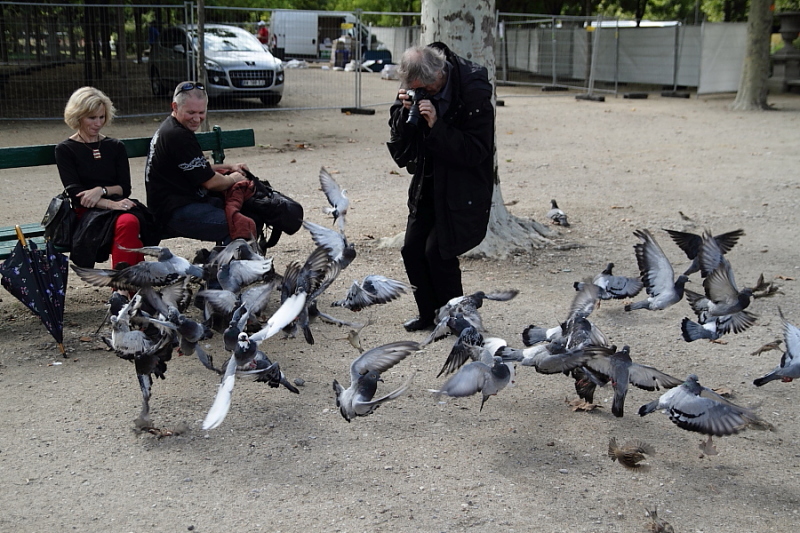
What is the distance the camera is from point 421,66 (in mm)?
4406

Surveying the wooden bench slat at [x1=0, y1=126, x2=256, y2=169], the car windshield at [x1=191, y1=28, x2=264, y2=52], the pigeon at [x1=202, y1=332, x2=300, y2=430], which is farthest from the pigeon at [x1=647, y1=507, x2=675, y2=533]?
the car windshield at [x1=191, y1=28, x2=264, y2=52]

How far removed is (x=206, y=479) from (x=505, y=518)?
4.46ft

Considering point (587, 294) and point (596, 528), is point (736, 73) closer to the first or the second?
point (587, 294)

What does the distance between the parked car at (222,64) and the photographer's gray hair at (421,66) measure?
10.3 metres

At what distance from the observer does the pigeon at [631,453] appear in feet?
11.6

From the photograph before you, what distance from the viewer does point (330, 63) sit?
2028cm

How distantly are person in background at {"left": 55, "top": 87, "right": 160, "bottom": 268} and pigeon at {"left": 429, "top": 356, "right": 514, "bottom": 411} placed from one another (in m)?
2.41

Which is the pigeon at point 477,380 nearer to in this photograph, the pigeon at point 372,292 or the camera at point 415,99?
the pigeon at point 372,292

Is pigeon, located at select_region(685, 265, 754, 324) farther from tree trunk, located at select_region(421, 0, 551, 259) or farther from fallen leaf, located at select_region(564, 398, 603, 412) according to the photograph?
tree trunk, located at select_region(421, 0, 551, 259)

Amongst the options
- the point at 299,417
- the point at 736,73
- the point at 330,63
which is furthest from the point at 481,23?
the point at 736,73

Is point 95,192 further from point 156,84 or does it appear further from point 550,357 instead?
point 156,84

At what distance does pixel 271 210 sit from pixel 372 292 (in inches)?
39.9

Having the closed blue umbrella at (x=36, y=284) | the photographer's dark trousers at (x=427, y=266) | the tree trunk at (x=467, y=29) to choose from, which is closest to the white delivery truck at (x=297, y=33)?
the tree trunk at (x=467, y=29)

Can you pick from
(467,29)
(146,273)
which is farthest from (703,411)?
(467,29)
